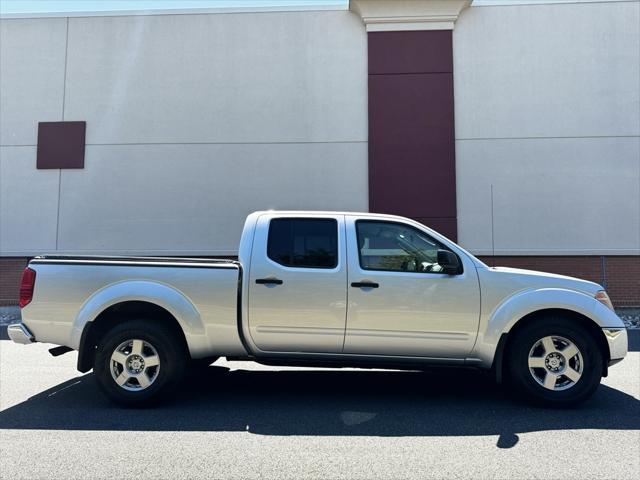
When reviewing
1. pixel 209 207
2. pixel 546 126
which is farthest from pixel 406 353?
pixel 546 126

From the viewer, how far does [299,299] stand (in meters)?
4.61

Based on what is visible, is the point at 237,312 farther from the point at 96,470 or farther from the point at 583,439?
the point at 583,439

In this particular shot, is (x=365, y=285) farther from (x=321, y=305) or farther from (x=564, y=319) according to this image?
(x=564, y=319)

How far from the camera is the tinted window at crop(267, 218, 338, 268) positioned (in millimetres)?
4754

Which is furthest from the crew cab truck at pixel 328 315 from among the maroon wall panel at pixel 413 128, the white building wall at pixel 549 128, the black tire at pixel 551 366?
the white building wall at pixel 549 128

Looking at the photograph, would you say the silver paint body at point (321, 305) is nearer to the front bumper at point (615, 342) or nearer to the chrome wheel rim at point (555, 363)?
the front bumper at point (615, 342)

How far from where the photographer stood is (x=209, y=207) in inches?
503

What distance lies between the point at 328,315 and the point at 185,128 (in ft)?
33.1

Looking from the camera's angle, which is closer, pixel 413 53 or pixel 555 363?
pixel 555 363

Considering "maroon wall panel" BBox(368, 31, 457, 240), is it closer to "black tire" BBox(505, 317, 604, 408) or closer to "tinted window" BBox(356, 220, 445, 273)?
"tinted window" BBox(356, 220, 445, 273)

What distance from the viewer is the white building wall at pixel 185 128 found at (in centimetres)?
1275

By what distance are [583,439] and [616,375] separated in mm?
2690

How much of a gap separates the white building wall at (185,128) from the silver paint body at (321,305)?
7943 millimetres

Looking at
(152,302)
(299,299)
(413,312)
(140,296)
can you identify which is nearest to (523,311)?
(413,312)
